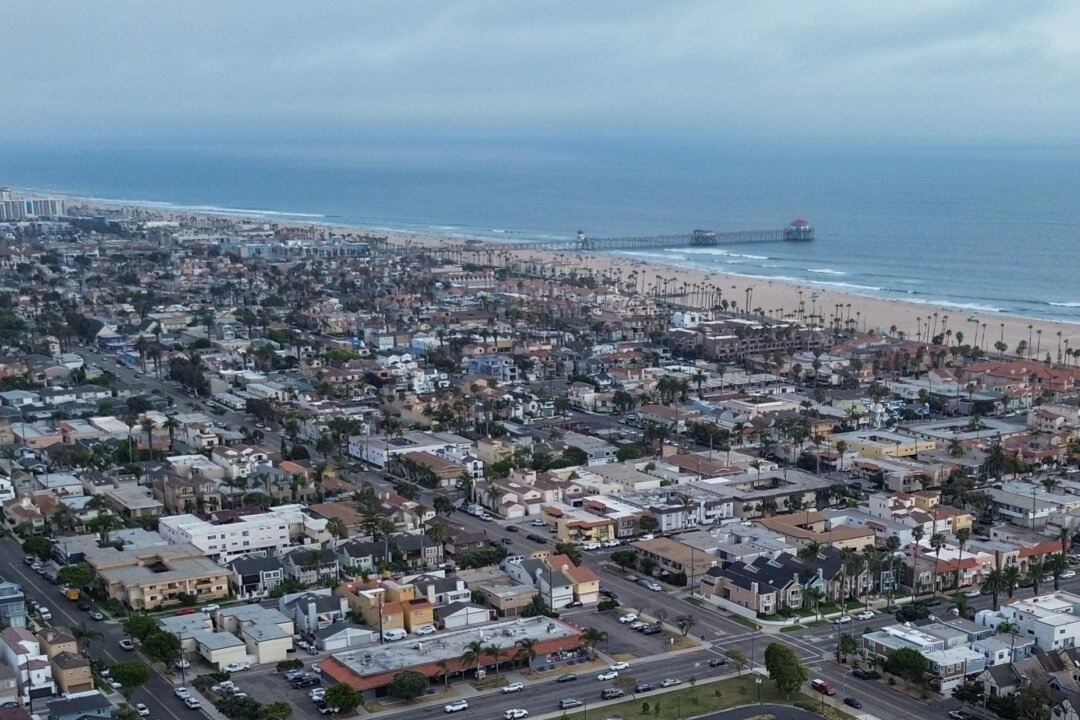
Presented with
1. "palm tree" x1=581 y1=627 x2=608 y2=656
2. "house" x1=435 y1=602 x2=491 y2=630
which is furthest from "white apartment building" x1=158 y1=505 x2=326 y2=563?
"palm tree" x1=581 y1=627 x2=608 y2=656

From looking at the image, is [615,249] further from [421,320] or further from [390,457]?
[390,457]

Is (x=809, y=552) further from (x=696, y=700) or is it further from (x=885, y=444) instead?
(x=885, y=444)

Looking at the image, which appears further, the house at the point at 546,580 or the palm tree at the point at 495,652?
the house at the point at 546,580

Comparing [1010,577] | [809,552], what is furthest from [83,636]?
[1010,577]

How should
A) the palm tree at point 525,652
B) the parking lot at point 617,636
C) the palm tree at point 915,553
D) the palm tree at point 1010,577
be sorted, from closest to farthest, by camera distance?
the palm tree at point 525,652 < the parking lot at point 617,636 < the palm tree at point 1010,577 < the palm tree at point 915,553

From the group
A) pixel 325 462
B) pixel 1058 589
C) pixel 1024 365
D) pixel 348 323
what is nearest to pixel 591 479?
pixel 325 462

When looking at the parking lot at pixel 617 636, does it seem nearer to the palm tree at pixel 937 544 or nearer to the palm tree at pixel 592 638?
the palm tree at pixel 592 638

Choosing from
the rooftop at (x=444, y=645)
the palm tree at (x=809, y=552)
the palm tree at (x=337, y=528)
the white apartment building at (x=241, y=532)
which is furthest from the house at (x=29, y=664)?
the palm tree at (x=809, y=552)
